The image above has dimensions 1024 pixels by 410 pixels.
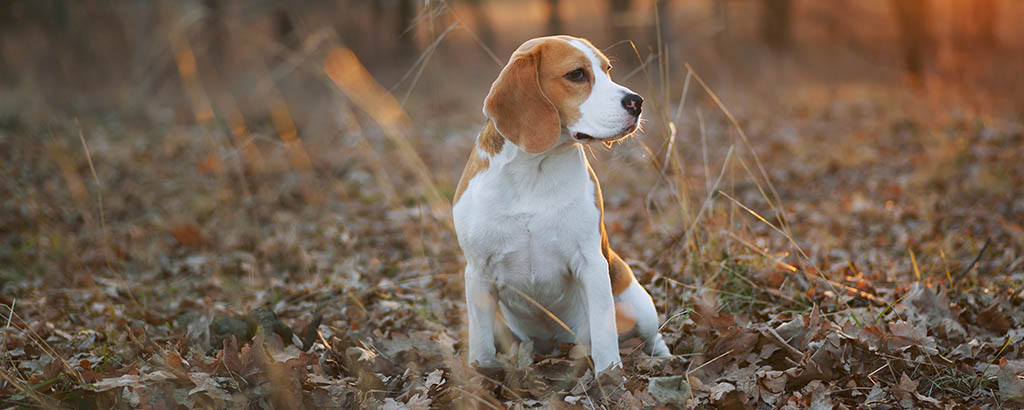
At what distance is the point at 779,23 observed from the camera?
1992 centimetres

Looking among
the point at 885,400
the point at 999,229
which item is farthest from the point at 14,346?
the point at 999,229

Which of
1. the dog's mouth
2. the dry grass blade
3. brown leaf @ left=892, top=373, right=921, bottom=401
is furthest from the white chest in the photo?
the dry grass blade

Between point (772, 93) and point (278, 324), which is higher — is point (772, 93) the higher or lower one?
the lower one

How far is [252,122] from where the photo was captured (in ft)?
37.1

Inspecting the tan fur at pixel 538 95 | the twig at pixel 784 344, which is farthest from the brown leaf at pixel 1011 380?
the tan fur at pixel 538 95

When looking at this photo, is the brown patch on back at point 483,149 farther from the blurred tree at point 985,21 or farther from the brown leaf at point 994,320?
the blurred tree at point 985,21

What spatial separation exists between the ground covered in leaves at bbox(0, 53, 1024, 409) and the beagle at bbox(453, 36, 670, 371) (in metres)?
0.27

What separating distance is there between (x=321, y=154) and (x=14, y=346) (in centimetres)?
660

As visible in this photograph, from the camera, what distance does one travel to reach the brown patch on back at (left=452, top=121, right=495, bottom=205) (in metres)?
3.06

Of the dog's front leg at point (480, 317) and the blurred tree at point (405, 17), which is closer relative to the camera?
the dog's front leg at point (480, 317)

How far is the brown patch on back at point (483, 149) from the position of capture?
306 centimetres

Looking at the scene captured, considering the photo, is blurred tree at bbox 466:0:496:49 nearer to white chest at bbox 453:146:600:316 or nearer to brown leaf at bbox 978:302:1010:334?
brown leaf at bbox 978:302:1010:334

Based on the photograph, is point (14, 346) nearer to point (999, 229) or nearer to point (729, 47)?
point (999, 229)

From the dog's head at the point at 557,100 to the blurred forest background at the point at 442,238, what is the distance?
0.26 metres
